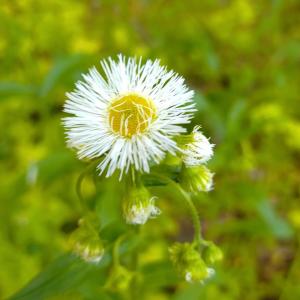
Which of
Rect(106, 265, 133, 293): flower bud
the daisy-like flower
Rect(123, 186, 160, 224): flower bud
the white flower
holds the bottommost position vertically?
Rect(106, 265, 133, 293): flower bud

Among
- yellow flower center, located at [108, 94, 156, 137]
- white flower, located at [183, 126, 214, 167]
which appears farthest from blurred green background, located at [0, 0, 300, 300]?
white flower, located at [183, 126, 214, 167]

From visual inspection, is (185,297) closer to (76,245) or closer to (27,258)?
(76,245)

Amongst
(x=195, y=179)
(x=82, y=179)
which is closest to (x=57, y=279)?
(x=82, y=179)

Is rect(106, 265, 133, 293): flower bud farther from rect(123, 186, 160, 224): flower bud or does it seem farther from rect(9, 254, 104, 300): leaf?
rect(123, 186, 160, 224): flower bud

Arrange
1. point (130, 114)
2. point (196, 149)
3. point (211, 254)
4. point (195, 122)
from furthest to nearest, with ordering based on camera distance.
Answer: point (195, 122)
point (211, 254)
point (130, 114)
point (196, 149)

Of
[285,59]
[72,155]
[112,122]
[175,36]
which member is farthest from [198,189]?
[285,59]

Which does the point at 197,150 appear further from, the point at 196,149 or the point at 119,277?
the point at 119,277

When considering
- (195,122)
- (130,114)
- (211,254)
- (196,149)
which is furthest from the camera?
(195,122)
